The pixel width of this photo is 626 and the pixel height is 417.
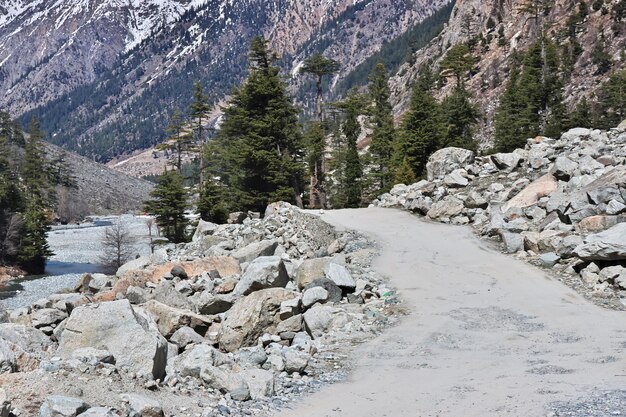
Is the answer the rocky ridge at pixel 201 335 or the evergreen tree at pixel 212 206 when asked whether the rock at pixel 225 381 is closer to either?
the rocky ridge at pixel 201 335

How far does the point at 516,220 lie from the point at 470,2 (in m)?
130

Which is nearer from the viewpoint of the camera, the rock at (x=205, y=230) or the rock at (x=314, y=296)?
the rock at (x=314, y=296)

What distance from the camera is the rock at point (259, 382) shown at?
9102mm

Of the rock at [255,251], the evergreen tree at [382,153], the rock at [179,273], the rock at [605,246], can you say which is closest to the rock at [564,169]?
the rock at [605,246]

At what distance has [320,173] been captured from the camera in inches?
1561

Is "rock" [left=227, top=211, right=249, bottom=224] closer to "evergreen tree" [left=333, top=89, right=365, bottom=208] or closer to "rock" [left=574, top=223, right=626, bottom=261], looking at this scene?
"evergreen tree" [left=333, top=89, right=365, bottom=208]

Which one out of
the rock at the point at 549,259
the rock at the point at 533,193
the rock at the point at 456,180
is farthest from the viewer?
the rock at the point at 456,180

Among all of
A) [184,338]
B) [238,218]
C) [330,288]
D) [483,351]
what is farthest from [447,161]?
[184,338]

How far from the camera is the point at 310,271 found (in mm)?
17141

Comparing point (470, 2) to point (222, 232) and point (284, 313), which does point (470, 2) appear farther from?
point (284, 313)

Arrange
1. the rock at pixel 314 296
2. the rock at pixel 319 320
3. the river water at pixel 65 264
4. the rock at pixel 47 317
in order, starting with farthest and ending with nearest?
the river water at pixel 65 264, the rock at pixel 47 317, the rock at pixel 314 296, the rock at pixel 319 320

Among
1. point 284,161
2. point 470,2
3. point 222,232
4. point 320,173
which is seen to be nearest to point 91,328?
point 222,232

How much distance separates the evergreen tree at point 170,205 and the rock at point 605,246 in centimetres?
3009

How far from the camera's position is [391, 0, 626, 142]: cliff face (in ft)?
264
